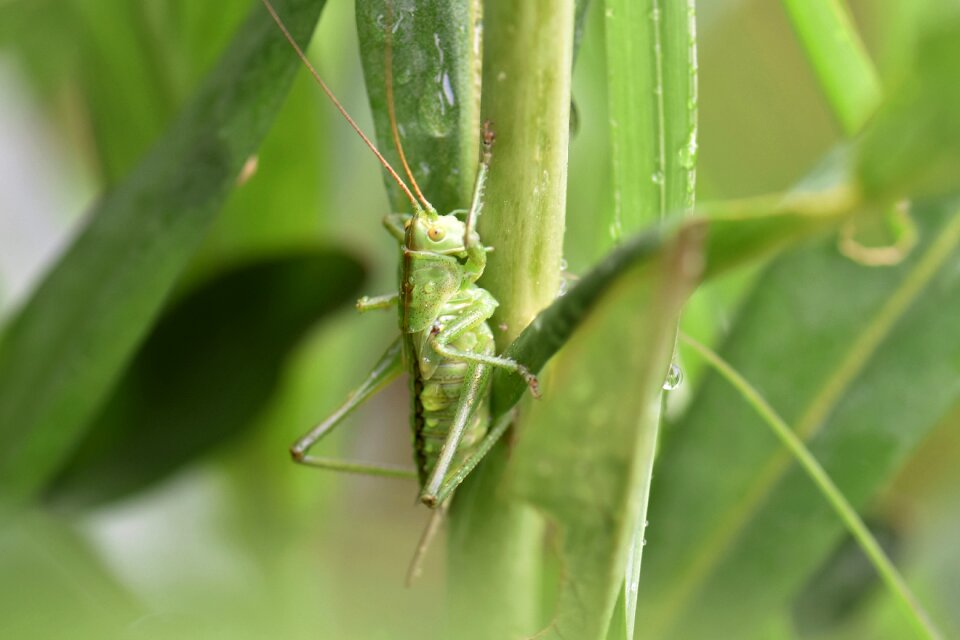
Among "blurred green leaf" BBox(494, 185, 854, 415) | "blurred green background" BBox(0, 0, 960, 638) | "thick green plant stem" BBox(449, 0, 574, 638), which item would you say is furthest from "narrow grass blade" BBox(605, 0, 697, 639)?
"blurred green background" BBox(0, 0, 960, 638)

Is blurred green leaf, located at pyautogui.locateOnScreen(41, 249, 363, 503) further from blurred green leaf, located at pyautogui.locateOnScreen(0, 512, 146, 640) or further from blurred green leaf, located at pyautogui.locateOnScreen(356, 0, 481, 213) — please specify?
blurred green leaf, located at pyautogui.locateOnScreen(356, 0, 481, 213)

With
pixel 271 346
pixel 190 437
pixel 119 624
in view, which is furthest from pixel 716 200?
pixel 119 624

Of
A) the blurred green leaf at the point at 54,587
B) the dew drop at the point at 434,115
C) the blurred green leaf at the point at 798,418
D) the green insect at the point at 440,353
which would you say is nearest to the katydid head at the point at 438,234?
the green insect at the point at 440,353

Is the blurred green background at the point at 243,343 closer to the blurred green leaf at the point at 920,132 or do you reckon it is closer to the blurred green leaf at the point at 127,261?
the blurred green leaf at the point at 127,261

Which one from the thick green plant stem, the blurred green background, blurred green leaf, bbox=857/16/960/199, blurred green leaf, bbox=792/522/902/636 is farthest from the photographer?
blurred green leaf, bbox=792/522/902/636

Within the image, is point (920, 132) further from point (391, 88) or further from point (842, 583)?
point (842, 583)

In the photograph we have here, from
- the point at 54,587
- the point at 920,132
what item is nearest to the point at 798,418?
the point at 920,132
